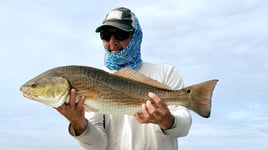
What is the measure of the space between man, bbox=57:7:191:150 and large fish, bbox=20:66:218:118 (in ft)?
0.45

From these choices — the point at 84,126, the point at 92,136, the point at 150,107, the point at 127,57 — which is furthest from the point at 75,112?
the point at 127,57

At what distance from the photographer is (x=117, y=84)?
8484 mm

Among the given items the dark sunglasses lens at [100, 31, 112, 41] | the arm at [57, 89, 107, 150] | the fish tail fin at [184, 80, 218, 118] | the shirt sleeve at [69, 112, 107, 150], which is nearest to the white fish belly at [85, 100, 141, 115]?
the arm at [57, 89, 107, 150]

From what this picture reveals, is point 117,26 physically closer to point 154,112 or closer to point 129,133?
point 129,133

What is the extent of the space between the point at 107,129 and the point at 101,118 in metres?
0.16

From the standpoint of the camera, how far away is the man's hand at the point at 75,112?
820cm

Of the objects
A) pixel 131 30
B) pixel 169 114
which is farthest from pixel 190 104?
pixel 131 30

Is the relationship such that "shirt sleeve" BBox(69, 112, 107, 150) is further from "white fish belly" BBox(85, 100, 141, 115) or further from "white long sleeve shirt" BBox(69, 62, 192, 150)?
"white fish belly" BBox(85, 100, 141, 115)

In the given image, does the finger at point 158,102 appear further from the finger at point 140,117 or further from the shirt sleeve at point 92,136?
the shirt sleeve at point 92,136

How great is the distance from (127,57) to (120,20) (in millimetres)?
472

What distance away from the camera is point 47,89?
8.07 metres

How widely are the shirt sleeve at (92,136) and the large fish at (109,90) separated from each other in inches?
17.6

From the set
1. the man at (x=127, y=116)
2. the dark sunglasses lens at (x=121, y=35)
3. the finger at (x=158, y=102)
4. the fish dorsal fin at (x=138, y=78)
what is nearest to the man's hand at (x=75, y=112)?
the man at (x=127, y=116)

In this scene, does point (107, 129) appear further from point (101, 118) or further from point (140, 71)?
point (140, 71)
